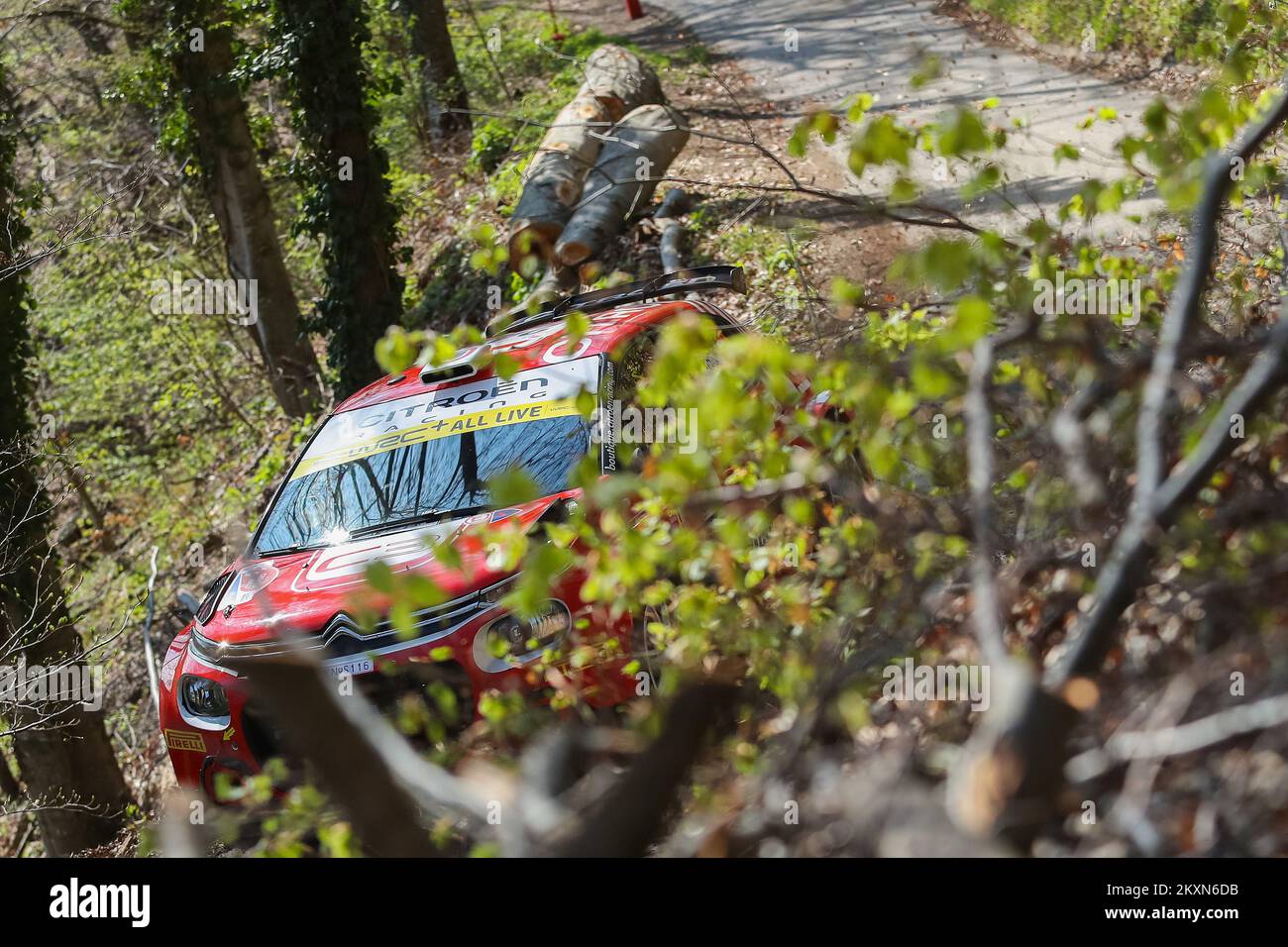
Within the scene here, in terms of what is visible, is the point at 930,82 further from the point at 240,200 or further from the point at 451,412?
the point at 240,200

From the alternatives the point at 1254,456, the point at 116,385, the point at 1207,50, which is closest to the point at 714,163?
the point at 116,385

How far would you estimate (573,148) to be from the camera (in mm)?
14664

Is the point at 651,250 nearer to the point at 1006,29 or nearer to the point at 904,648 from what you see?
the point at 1006,29

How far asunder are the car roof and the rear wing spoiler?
0.19ft

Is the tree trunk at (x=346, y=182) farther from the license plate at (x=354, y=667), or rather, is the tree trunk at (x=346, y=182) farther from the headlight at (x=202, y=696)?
the license plate at (x=354, y=667)

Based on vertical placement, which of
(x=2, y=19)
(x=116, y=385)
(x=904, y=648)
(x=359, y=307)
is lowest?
(x=116, y=385)

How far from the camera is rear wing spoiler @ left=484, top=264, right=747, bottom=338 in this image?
278 inches

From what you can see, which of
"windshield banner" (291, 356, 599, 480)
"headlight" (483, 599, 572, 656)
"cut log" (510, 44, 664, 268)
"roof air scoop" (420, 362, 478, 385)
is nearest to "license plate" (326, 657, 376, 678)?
"headlight" (483, 599, 572, 656)

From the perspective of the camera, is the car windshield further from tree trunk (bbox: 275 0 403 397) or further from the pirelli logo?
tree trunk (bbox: 275 0 403 397)

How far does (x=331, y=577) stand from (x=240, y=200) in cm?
1120

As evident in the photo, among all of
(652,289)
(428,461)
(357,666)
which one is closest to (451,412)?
(428,461)

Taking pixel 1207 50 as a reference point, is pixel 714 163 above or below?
below

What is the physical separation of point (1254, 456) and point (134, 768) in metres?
11.3
